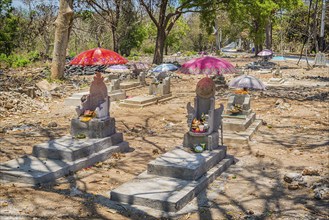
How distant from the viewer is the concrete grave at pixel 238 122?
10.7 metres

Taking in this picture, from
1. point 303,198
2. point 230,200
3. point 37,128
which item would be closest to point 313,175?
point 303,198

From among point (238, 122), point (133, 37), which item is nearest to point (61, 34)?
point (238, 122)

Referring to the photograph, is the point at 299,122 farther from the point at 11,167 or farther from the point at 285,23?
the point at 285,23

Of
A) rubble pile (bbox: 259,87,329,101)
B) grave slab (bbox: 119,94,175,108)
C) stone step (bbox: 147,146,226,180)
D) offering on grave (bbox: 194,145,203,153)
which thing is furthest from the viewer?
rubble pile (bbox: 259,87,329,101)

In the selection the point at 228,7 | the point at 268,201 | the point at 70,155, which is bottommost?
the point at 268,201

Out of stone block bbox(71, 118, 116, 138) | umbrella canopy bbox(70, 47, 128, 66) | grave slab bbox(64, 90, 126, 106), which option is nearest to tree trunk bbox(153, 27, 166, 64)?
grave slab bbox(64, 90, 126, 106)

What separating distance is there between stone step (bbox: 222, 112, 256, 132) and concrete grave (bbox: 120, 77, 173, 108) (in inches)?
195

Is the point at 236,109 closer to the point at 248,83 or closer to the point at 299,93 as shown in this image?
the point at 248,83

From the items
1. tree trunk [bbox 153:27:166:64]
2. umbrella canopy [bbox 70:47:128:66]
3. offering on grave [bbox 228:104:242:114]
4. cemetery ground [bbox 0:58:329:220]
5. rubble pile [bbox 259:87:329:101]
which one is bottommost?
cemetery ground [bbox 0:58:329:220]

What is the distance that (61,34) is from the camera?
2012 centimetres

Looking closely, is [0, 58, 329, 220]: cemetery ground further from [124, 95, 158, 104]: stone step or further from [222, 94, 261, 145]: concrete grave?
[124, 95, 158, 104]: stone step

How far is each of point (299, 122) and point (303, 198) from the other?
249 inches

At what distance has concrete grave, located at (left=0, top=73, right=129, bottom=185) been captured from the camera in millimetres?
7543

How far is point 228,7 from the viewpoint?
32594 mm
